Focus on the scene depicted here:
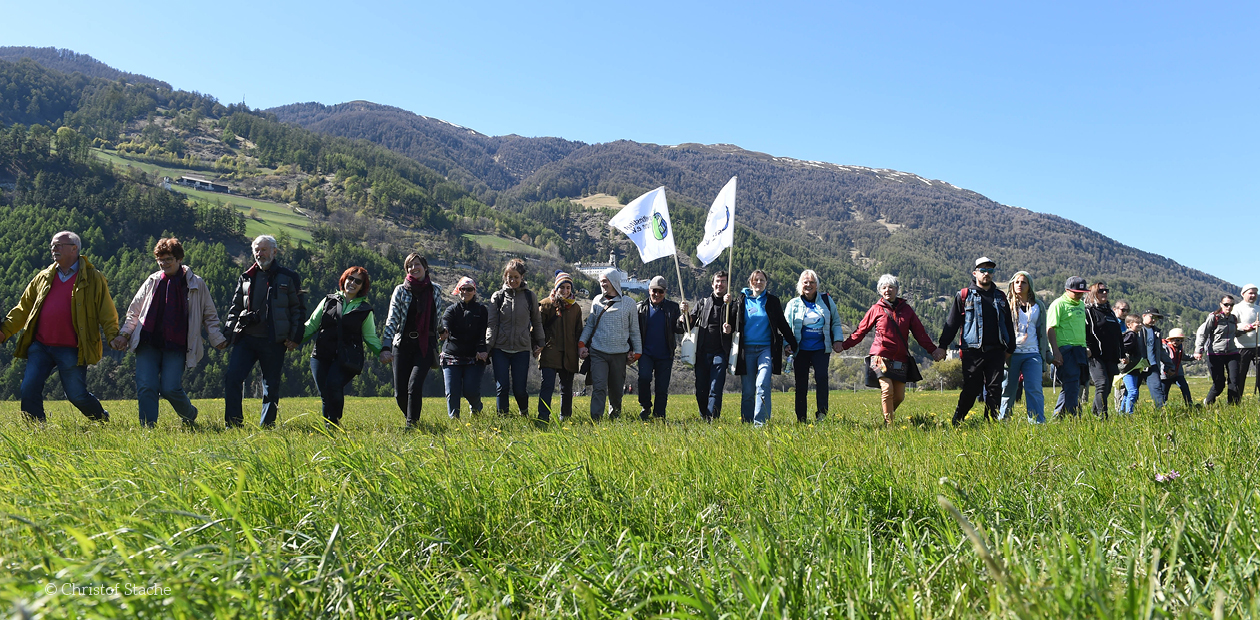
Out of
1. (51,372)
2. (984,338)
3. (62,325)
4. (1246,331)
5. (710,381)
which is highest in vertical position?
(1246,331)

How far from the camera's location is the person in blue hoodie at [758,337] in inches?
361

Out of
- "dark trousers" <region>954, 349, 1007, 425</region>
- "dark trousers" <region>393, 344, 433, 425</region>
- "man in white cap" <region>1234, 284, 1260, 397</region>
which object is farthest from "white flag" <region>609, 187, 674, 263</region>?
"man in white cap" <region>1234, 284, 1260, 397</region>

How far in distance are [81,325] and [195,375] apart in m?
94.6

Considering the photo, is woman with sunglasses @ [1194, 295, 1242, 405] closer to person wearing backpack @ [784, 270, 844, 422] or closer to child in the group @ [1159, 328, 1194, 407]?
child in the group @ [1159, 328, 1194, 407]

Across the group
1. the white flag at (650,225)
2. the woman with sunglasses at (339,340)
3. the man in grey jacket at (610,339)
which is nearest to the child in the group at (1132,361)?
the white flag at (650,225)

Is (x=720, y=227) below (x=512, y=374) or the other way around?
the other way around

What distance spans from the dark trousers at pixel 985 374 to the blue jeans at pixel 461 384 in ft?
19.5

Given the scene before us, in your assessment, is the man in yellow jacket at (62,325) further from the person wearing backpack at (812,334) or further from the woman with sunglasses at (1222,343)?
the woman with sunglasses at (1222,343)

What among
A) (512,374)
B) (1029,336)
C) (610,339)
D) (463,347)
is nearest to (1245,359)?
(1029,336)

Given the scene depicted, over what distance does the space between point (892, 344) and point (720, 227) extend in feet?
14.2

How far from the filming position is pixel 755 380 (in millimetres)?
9242

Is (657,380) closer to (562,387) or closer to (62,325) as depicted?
(562,387)

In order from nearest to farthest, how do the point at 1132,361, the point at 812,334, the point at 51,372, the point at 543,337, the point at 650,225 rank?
the point at 51,372 < the point at 812,334 < the point at 543,337 < the point at 1132,361 < the point at 650,225

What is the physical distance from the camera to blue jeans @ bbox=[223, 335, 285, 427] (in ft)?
25.6
